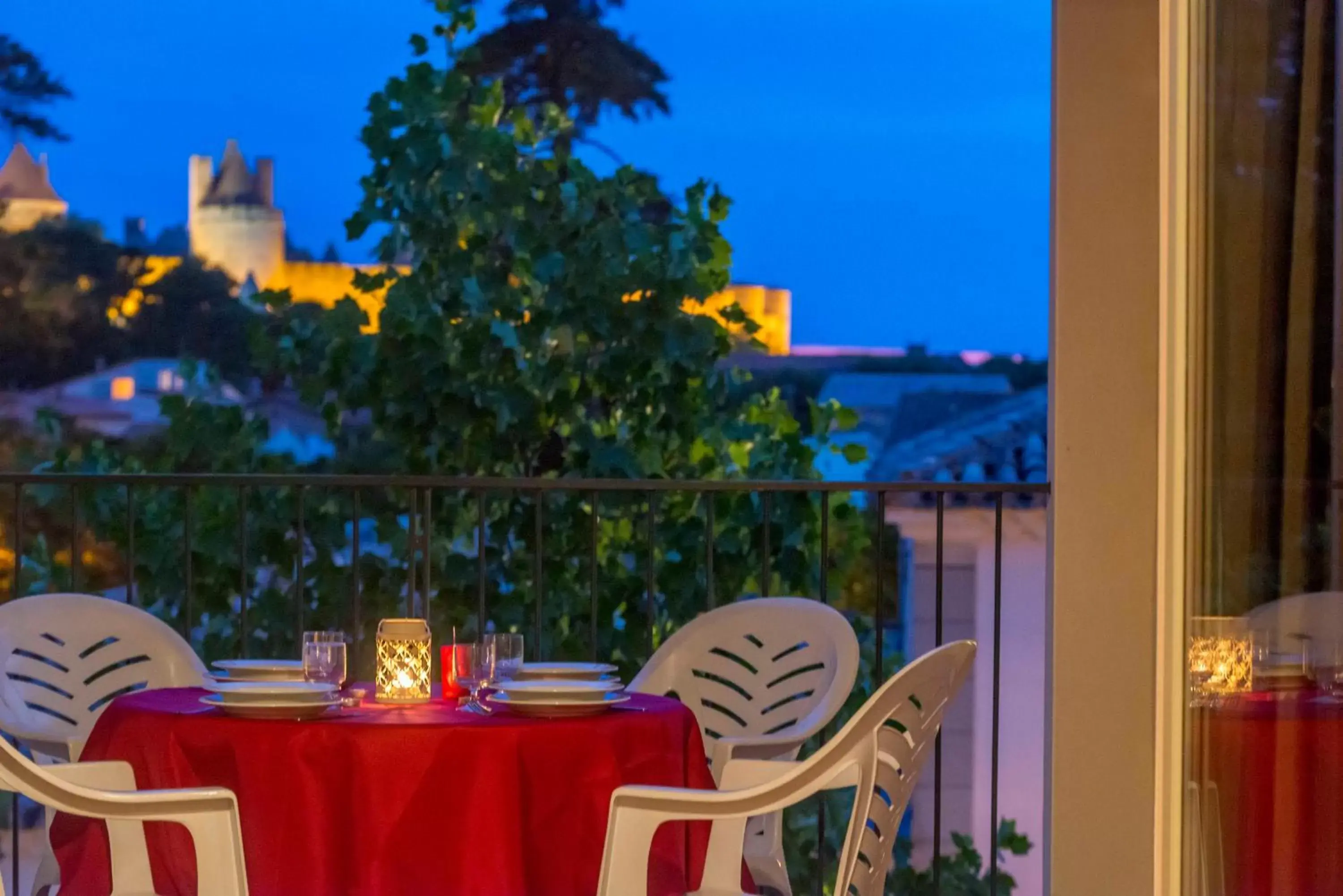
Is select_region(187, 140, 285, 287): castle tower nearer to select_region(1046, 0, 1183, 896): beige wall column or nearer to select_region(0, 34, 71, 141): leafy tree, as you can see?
select_region(0, 34, 71, 141): leafy tree

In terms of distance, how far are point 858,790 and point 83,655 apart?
6.32ft

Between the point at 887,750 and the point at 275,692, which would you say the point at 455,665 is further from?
the point at 887,750

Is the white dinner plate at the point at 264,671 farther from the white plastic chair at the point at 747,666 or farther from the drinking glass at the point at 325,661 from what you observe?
the white plastic chair at the point at 747,666

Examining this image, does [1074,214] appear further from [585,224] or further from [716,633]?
[585,224]

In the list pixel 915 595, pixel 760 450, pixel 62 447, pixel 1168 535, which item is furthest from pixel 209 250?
pixel 1168 535

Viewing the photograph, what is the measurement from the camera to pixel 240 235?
1057 centimetres

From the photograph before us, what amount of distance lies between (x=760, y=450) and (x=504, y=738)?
4687mm

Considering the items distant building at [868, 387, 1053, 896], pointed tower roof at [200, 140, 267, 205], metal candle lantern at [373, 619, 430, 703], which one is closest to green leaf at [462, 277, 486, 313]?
distant building at [868, 387, 1053, 896]

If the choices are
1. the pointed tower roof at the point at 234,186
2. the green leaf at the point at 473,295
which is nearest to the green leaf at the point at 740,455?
the green leaf at the point at 473,295

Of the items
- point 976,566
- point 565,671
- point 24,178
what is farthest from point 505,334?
point 976,566

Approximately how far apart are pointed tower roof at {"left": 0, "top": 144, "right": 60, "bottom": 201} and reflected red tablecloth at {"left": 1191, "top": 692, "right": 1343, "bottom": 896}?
9090 mm

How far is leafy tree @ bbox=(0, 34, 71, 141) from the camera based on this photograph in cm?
1115

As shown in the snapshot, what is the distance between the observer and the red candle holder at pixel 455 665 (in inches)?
114

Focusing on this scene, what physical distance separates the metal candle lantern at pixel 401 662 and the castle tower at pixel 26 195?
7.65 meters
